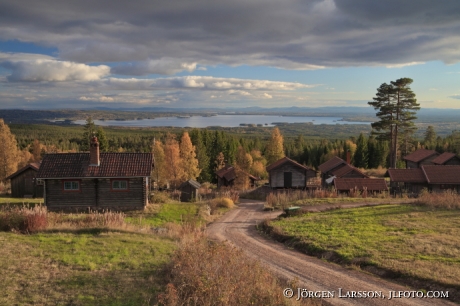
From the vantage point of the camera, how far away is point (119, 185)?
23.7 m

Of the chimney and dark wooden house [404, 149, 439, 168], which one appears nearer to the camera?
the chimney

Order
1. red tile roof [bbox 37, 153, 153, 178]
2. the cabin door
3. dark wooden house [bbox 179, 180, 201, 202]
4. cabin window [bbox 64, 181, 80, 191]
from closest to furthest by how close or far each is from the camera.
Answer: red tile roof [bbox 37, 153, 153, 178], cabin window [bbox 64, 181, 80, 191], dark wooden house [bbox 179, 180, 201, 202], the cabin door

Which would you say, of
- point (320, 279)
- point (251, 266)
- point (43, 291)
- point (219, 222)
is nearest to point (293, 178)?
point (219, 222)

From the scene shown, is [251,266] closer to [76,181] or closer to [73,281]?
[73,281]

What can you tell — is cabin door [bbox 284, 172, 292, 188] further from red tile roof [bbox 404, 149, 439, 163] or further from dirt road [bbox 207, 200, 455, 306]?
dirt road [bbox 207, 200, 455, 306]

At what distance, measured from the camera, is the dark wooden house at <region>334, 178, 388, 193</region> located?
1277 inches

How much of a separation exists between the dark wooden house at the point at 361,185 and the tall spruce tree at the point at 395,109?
13.6m

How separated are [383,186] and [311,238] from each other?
1972 cm

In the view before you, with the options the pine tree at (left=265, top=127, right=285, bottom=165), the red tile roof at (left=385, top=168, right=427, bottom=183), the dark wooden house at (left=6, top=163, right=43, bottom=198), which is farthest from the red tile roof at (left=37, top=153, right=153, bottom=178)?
the pine tree at (left=265, top=127, right=285, bottom=165)

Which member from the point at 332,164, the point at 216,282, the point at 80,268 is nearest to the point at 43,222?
the point at 80,268

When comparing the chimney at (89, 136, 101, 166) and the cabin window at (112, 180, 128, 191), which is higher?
the chimney at (89, 136, 101, 166)

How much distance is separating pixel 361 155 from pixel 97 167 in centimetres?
5523

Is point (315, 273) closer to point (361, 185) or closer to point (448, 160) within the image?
point (361, 185)

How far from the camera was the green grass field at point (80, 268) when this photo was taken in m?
7.76
